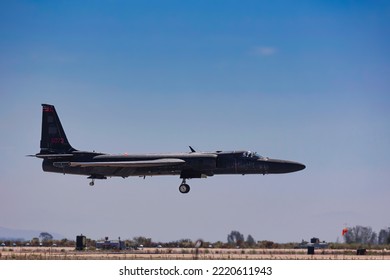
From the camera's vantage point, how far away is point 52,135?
64.9 meters

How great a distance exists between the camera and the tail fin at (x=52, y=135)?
6438cm

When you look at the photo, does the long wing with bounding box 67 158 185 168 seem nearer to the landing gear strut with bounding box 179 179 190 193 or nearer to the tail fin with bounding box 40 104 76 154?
the landing gear strut with bounding box 179 179 190 193

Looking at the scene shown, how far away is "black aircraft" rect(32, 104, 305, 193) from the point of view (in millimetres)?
59562

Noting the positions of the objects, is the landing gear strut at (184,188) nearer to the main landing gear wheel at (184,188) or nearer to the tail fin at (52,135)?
the main landing gear wheel at (184,188)

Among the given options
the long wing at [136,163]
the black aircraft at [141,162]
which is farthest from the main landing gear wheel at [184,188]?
the long wing at [136,163]

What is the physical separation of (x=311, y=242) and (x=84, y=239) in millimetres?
18281

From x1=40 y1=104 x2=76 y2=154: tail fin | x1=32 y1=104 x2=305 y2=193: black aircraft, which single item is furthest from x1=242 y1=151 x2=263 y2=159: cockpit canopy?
x1=40 y1=104 x2=76 y2=154: tail fin

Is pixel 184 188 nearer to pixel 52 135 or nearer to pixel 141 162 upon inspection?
pixel 141 162

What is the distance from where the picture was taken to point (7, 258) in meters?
45.8

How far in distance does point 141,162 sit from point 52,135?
8.52 m

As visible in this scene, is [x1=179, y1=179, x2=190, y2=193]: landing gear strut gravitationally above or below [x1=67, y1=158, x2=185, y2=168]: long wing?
below

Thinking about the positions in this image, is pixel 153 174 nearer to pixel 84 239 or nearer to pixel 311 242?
pixel 84 239

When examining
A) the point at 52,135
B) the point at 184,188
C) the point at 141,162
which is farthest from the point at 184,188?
the point at 52,135

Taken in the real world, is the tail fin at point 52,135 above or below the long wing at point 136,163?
above
